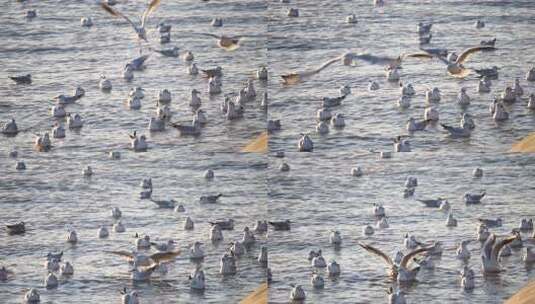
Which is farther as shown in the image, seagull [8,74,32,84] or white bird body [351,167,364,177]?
seagull [8,74,32,84]

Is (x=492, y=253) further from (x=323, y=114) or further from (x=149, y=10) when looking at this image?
(x=149, y=10)

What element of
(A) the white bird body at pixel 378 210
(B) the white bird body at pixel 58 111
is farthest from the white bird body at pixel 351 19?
(B) the white bird body at pixel 58 111

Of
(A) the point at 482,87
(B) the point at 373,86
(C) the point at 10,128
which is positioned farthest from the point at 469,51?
(C) the point at 10,128

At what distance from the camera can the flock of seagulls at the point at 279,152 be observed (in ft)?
14.3

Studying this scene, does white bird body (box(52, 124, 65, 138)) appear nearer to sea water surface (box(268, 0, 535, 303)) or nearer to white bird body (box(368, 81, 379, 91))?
sea water surface (box(268, 0, 535, 303))

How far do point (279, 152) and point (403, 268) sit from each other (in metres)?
0.64

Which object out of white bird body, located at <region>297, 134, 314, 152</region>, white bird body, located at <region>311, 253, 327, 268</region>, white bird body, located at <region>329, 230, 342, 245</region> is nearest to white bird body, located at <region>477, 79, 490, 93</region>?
white bird body, located at <region>297, 134, 314, 152</region>

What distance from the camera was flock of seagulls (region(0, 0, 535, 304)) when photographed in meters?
4.37

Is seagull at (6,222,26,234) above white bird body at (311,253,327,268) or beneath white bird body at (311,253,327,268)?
above

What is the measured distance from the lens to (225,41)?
4645 millimetres

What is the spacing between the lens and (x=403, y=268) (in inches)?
172

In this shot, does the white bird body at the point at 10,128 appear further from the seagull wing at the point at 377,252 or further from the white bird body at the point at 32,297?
the seagull wing at the point at 377,252

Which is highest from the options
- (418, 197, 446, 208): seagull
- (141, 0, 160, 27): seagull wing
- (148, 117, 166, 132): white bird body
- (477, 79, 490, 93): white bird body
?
(141, 0, 160, 27): seagull wing

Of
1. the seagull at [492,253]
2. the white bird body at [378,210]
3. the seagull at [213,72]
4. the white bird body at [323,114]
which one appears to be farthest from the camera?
the seagull at [213,72]
